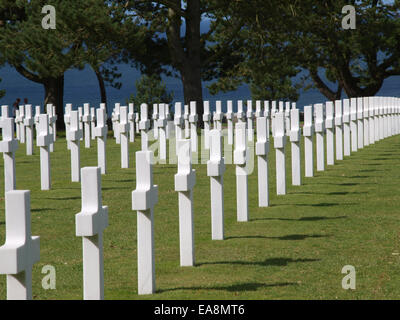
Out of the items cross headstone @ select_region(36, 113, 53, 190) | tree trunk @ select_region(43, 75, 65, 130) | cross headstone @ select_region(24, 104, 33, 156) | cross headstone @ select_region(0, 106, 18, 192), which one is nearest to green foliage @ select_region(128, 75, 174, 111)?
tree trunk @ select_region(43, 75, 65, 130)

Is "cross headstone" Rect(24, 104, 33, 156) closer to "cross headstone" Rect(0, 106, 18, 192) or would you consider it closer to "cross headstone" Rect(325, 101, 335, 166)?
"cross headstone" Rect(325, 101, 335, 166)

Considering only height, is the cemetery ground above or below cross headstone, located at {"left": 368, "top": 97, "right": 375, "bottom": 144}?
below

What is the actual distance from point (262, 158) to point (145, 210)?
17.4 ft

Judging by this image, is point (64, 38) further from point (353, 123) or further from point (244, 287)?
point (244, 287)

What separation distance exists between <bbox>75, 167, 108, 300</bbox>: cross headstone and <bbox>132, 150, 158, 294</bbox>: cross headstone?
782 millimetres

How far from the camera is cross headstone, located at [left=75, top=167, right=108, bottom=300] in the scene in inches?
217

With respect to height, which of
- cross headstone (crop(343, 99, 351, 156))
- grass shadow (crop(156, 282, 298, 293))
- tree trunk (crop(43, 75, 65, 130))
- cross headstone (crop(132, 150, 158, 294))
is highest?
tree trunk (crop(43, 75, 65, 130))

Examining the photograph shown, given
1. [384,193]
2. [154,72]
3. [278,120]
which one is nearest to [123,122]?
[278,120]

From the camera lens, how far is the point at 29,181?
1688cm

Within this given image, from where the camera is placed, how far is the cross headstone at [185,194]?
7562 mm

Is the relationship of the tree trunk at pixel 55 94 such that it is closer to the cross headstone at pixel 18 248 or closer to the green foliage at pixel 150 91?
the green foliage at pixel 150 91

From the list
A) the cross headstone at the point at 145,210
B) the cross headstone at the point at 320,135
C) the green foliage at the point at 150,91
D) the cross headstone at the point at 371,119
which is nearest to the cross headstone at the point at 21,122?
the cross headstone at the point at 371,119

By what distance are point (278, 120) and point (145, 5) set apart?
77.2ft
